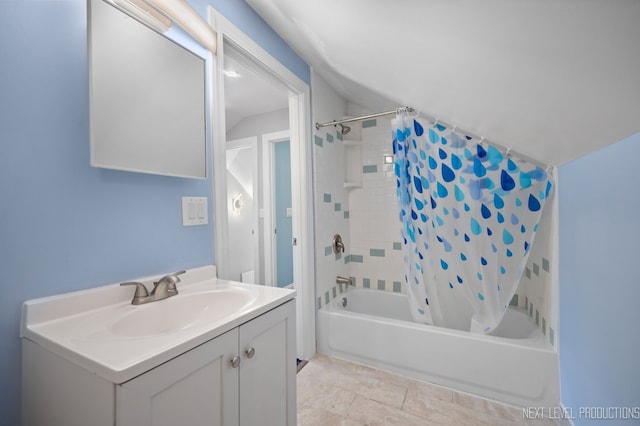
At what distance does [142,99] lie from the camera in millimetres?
976

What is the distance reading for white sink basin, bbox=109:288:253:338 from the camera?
0.83 metres

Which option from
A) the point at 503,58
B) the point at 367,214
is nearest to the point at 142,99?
the point at 503,58

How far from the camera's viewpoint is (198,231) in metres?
1.18

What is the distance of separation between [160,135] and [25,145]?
1.26 ft

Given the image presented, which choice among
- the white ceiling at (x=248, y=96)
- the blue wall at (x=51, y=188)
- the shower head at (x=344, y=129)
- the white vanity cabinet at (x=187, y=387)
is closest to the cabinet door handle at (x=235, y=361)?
the white vanity cabinet at (x=187, y=387)

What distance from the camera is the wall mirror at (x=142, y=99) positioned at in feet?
2.77

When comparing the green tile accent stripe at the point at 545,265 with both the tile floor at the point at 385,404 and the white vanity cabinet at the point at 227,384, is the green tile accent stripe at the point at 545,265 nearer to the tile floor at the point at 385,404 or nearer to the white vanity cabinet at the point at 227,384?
the tile floor at the point at 385,404

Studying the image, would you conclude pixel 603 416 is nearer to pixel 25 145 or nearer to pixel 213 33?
pixel 25 145

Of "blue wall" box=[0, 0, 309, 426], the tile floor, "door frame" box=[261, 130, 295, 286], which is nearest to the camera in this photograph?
"blue wall" box=[0, 0, 309, 426]

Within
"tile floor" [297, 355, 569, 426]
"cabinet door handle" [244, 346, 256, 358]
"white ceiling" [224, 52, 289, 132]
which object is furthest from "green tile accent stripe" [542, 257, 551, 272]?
"white ceiling" [224, 52, 289, 132]

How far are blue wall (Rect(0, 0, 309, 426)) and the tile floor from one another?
4.15 ft

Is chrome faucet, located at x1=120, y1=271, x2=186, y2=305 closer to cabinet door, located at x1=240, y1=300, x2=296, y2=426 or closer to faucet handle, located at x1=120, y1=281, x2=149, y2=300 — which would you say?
faucet handle, located at x1=120, y1=281, x2=149, y2=300

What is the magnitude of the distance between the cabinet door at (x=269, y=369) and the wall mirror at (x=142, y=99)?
28.1 inches

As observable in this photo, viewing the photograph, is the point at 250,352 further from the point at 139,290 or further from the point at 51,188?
the point at 51,188
